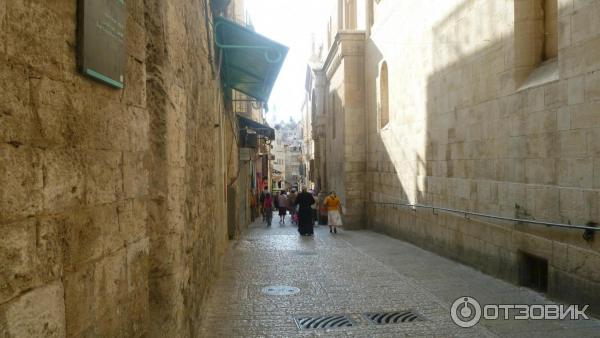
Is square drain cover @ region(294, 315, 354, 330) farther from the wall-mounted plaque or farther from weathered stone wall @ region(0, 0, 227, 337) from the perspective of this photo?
the wall-mounted plaque

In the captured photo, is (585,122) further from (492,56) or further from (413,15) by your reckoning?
(413,15)

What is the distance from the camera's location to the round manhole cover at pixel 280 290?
6.54m

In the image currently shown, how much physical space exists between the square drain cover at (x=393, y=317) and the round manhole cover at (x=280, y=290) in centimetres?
136

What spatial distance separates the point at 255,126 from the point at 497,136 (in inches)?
494

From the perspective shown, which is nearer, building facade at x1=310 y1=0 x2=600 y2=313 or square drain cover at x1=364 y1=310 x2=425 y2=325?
square drain cover at x1=364 y1=310 x2=425 y2=325

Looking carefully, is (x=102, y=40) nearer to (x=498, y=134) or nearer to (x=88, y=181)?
(x=88, y=181)

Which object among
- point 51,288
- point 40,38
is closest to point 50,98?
point 40,38

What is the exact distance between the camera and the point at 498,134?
293 inches

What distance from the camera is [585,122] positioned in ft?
18.2

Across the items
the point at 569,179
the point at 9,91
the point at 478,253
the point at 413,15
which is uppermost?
the point at 413,15

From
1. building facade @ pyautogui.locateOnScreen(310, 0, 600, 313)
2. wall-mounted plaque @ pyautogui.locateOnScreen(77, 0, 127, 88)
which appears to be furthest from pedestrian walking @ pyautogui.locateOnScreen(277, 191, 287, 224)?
wall-mounted plaque @ pyautogui.locateOnScreen(77, 0, 127, 88)

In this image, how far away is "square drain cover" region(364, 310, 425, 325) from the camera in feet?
17.4

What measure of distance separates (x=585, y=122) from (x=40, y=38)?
561 cm

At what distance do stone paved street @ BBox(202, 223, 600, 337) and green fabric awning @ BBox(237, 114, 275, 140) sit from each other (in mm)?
8053
